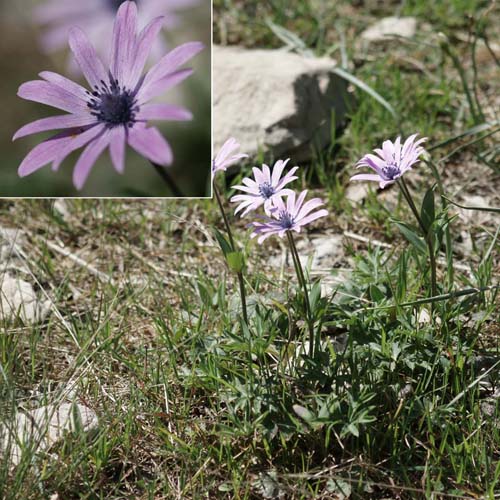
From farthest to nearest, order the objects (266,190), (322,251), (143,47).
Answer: (322,251) < (143,47) < (266,190)

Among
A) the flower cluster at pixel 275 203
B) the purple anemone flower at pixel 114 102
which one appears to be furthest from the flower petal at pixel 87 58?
the flower cluster at pixel 275 203

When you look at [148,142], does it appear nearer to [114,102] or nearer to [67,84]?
[114,102]

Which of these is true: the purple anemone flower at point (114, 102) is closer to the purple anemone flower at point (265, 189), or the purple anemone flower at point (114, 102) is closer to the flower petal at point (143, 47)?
the flower petal at point (143, 47)

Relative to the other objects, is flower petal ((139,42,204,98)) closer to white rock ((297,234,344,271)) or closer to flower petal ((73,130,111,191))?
flower petal ((73,130,111,191))

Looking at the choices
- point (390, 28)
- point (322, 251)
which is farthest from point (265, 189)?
point (390, 28)

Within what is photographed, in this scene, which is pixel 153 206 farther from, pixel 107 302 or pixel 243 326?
pixel 243 326
